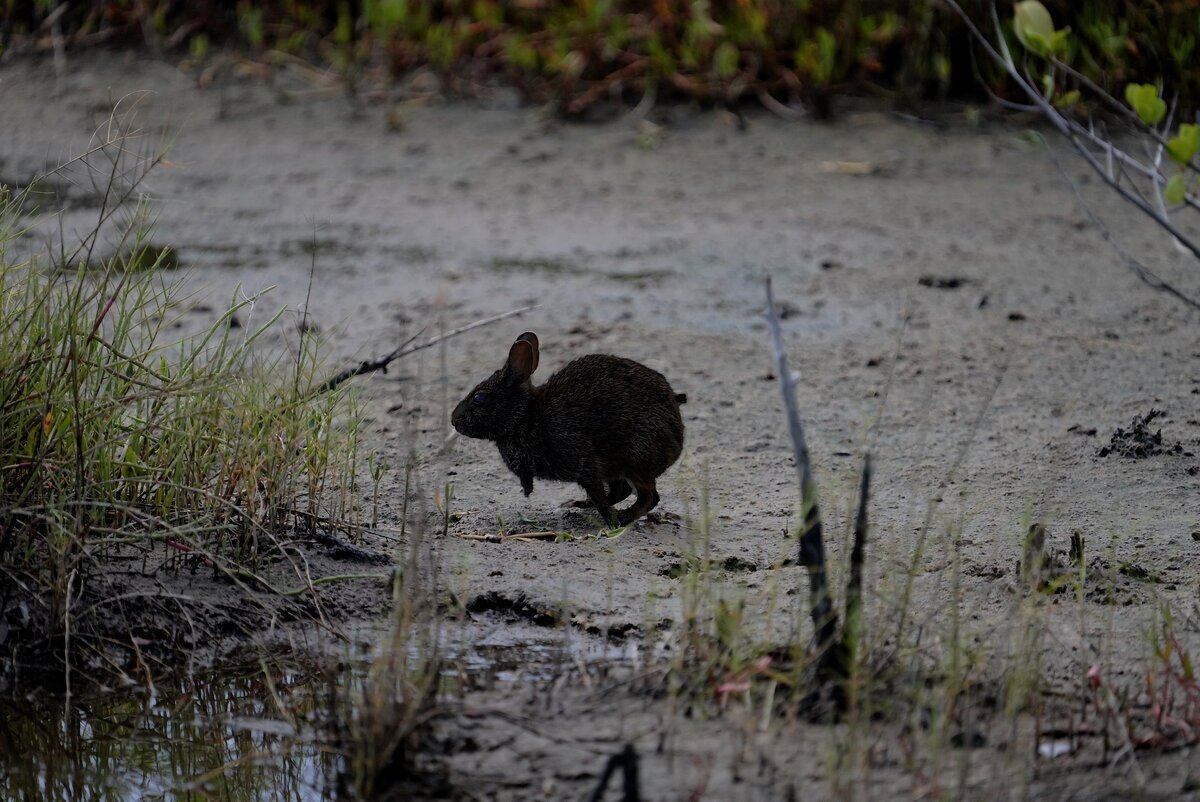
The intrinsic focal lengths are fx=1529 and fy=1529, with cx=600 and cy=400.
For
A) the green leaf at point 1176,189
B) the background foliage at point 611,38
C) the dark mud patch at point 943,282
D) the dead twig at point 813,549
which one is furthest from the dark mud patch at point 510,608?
the background foliage at point 611,38

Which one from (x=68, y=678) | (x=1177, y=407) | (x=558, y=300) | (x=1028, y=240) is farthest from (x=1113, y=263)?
(x=68, y=678)

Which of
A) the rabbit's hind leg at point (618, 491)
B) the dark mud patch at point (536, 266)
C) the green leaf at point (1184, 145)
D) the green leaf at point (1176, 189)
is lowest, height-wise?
the dark mud patch at point (536, 266)

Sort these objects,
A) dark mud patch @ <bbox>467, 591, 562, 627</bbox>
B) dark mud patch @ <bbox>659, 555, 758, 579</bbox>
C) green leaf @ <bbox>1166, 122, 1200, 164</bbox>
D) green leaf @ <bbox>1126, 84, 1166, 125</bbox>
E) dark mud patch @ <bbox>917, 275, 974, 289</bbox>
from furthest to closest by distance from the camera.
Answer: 1. dark mud patch @ <bbox>917, 275, 974, 289</bbox>
2. dark mud patch @ <bbox>659, 555, 758, 579</bbox>
3. dark mud patch @ <bbox>467, 591, 562, 627</bbox>
4. green leaf @ <bbox>1126, 84, 1166, 125</bbox>
5. green leaf @ <bbox>1166, 122, 1200, 164</bbox>

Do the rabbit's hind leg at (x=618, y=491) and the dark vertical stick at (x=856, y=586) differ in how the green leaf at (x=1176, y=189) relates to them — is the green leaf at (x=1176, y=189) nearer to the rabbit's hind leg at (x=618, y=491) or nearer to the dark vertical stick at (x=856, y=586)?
the dark vertical stick at (x=856, y=586)

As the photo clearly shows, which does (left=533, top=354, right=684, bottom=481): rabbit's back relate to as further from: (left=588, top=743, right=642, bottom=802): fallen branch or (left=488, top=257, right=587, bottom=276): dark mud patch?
(left=488, top=257, right=587, bottom=276): dark mud patch

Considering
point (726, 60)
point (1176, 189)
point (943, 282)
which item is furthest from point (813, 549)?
point (726, 60)

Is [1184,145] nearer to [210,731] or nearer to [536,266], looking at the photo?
[210,731]

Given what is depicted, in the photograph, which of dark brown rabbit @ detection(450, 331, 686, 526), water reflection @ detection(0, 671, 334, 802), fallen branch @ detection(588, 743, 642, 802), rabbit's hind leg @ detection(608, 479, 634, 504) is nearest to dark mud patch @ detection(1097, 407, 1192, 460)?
dark brown rabbit @ detection(450, 331, 686, 526)

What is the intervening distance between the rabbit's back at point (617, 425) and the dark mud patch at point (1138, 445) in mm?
1577

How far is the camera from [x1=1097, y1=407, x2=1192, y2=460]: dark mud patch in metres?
5.21

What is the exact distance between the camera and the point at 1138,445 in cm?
523

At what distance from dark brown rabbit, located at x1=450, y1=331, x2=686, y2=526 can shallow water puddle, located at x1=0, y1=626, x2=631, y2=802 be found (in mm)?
896

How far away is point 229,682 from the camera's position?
3838 millimetres

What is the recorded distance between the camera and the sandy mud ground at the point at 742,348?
340cm
